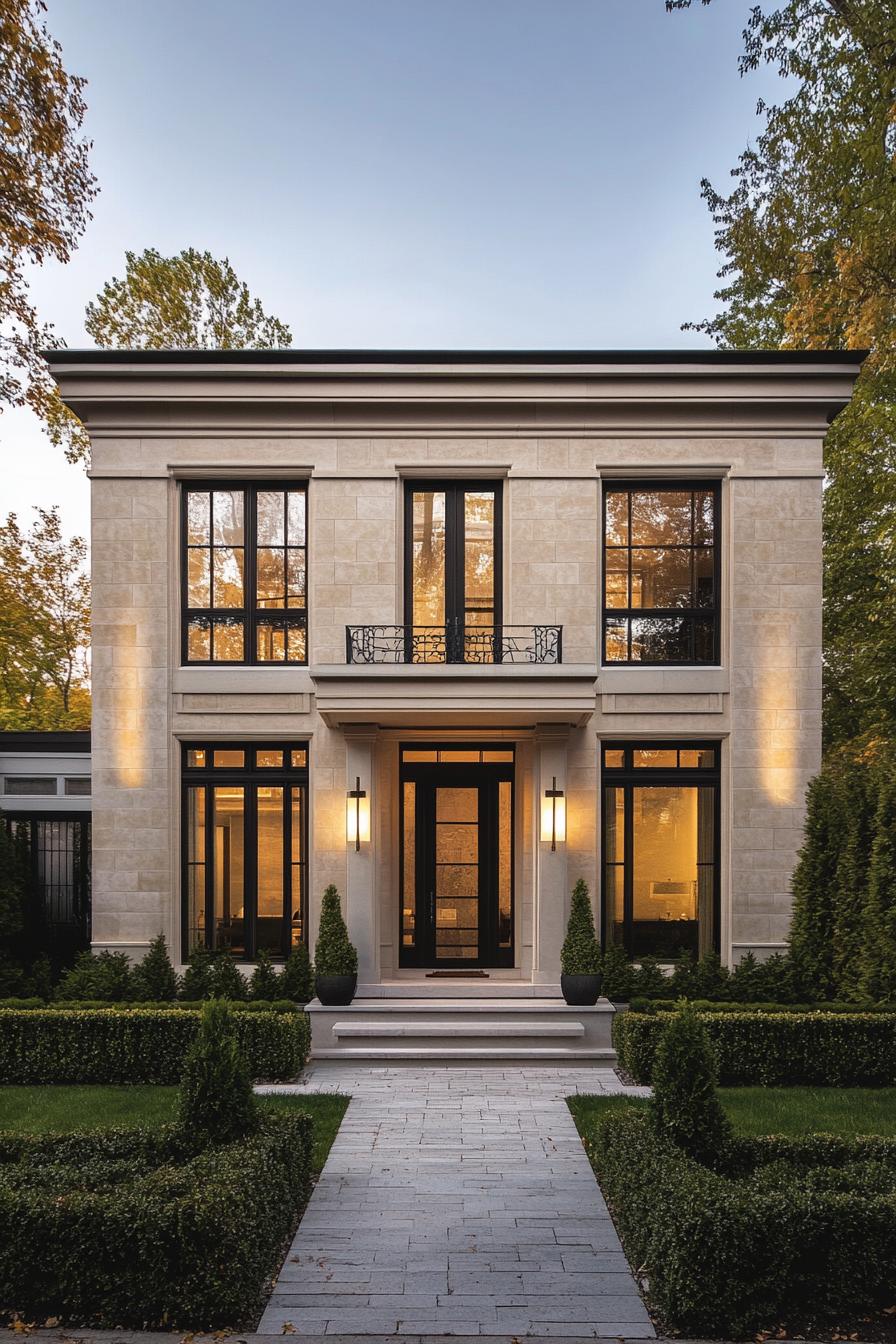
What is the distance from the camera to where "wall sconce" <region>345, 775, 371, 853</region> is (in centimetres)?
1199

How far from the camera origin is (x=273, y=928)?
12.5 metres

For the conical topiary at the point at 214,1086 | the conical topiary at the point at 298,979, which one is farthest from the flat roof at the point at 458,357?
the conical topiary at the point at 214,1086

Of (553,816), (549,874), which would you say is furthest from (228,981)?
(553,816)

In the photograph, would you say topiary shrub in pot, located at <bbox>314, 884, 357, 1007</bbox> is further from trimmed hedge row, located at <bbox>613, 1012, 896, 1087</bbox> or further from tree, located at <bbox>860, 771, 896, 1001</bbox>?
tree, located at <bbox>860, 771, 896, 1001</bbox>

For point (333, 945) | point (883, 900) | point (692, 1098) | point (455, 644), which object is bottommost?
point (333, 945)

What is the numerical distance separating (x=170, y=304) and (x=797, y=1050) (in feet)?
71.1

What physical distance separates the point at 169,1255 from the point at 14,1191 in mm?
1177

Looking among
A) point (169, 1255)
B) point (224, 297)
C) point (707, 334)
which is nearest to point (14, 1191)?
point (169, 1255)

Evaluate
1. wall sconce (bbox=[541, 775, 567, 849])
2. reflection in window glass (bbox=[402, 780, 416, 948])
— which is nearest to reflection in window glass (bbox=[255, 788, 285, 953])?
reflection in window glass (bbox=[402, 780, 416, 948])

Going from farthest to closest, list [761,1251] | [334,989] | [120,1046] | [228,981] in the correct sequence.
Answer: [228,981] < [334,989] < [120,1046] < [761,1251]

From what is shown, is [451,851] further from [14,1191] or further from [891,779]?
[14,1191]

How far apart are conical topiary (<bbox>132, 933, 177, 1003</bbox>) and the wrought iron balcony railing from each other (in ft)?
16.6

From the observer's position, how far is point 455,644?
492 inches

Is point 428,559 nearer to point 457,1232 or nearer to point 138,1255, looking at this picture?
point 457,1232
